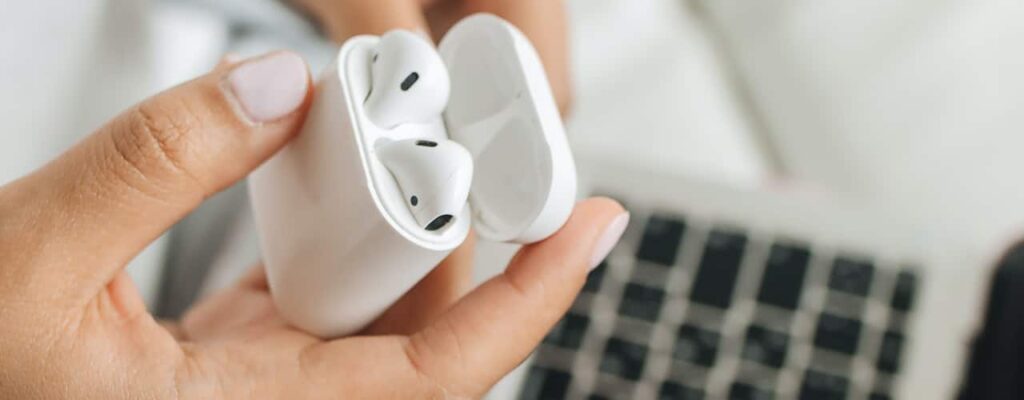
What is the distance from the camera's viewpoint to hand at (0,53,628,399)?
0.26m

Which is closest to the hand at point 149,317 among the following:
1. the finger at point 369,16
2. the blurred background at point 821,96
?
the finger at point 369,16

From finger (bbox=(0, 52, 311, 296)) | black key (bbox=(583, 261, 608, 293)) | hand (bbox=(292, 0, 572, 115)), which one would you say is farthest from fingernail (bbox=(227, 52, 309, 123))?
black key (bbox=(583, 261, 608, 293))

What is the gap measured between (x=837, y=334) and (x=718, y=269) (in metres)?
0.06

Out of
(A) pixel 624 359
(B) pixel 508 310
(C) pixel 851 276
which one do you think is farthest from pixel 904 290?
(B) pixel 508 310

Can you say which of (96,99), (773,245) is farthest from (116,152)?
(773,245)

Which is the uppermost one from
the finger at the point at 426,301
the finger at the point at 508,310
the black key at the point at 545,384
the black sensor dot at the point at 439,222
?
the black sensor dot at the point at 439,222

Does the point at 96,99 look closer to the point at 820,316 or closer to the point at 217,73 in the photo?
the point at 217,73

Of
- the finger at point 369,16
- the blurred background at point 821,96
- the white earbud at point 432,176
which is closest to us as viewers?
the white earbud at point 432,176

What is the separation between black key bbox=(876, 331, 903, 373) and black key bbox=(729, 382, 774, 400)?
0.05 meters

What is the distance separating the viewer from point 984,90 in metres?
0.56

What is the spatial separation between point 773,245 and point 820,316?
0.12 feet

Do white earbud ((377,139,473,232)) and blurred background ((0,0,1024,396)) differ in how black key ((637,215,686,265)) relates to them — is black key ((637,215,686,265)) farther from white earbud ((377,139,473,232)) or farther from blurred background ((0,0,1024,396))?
white earbud ((377,139,473,232))

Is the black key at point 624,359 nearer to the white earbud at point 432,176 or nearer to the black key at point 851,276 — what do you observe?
the black key at point 851,276

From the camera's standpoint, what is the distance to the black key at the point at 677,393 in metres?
0.44
